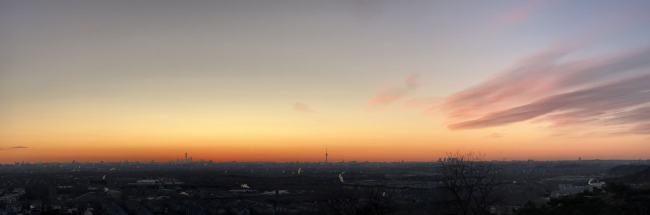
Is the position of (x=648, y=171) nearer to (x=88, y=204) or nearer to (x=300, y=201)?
(x=300, y=201)

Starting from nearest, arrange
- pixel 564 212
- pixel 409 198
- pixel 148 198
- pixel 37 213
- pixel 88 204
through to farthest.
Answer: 1. pixel 564 212
2. pixel 37 213
3. pixel 88 204
4. pixel 409 198
5. pixel 148 198

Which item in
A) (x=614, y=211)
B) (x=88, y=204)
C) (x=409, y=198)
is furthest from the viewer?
(x=409, y=198)

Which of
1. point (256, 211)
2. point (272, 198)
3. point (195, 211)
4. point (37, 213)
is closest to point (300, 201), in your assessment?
point (272, 198)

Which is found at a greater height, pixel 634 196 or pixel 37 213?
pixel 634 196

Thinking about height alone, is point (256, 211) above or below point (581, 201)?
below

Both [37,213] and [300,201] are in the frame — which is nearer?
[37,213]

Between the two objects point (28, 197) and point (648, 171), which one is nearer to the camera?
point (648, 171)

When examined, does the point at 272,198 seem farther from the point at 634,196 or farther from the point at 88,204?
the point at 634,196

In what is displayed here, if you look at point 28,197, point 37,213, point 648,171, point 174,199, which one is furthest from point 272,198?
point 648,171

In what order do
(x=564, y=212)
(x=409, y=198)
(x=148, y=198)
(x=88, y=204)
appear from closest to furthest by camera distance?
(x=564, y=212)
(x=88, y=204)
(x=409, y=198)
(x=148, y=198)
